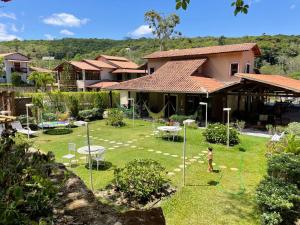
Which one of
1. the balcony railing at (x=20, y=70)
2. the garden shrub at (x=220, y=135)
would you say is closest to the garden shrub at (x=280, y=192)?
the garden shrub at (x=220, y=135)

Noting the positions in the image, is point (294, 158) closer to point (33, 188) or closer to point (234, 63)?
point (33, 188)

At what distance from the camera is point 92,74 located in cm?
3591

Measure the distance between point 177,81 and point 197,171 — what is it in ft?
39.8

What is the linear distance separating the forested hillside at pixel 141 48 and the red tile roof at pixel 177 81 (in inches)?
949

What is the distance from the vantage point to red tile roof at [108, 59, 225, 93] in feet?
61.6

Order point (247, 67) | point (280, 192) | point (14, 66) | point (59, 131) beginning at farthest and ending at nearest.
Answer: point (14, 66)
point (247, 67)
point (59, 131)
point (280, 192)

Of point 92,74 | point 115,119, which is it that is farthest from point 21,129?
point 92,74

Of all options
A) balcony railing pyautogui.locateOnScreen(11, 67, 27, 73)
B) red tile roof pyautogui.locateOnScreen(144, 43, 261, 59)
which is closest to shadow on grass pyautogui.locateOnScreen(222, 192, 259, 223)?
red tile roof pyautogui.locateOnScreen(144, 43, 261, 59)

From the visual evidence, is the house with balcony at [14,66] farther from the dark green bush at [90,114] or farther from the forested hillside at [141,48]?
the dark green bush at [90,114]

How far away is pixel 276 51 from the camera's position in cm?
5191

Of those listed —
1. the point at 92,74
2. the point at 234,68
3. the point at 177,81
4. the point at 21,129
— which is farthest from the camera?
the point at 92,74

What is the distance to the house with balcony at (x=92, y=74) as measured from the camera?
34.6 meters

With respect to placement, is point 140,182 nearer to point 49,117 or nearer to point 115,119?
point 115,119

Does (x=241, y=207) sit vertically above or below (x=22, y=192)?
below
